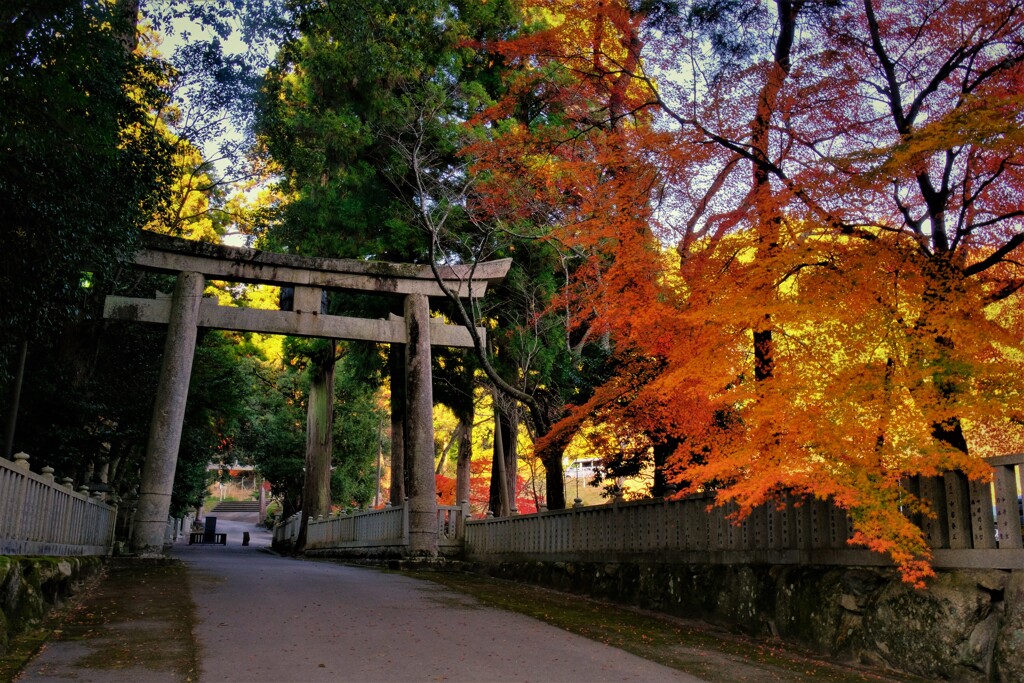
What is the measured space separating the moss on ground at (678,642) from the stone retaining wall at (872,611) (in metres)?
0.23

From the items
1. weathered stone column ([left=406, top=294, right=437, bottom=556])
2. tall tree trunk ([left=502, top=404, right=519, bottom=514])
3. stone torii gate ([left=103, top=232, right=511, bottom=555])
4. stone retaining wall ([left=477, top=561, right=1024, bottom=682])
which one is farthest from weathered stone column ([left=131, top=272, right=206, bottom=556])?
stone retaining wall ([left=477, top=561, right=1024, bottom=682])

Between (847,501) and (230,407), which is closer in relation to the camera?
(847,501)

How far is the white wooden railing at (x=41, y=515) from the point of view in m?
6.87

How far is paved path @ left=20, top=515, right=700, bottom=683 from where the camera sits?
18.1 ft

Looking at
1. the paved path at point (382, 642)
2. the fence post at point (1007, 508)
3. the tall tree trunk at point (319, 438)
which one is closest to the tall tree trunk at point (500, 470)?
the tall tree trunk at point (319, 438)

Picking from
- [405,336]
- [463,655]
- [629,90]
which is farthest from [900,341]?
[405,336]

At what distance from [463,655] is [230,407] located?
17.6m

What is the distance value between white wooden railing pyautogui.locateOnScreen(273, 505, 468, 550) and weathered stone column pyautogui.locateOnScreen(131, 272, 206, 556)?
5.27m

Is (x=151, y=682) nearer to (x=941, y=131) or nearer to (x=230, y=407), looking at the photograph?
(x=941, y=131)

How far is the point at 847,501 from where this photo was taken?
660 cm

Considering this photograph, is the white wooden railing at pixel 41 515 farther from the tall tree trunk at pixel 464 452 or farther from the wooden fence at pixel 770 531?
the tall tree trunk at pixel 464 452

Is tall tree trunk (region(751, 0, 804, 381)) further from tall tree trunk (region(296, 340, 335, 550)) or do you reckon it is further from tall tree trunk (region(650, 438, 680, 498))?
tall tree trunk (region(296, 340, 335, 550))

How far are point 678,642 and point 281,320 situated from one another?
474 inches

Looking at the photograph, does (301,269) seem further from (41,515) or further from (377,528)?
(41,515)
